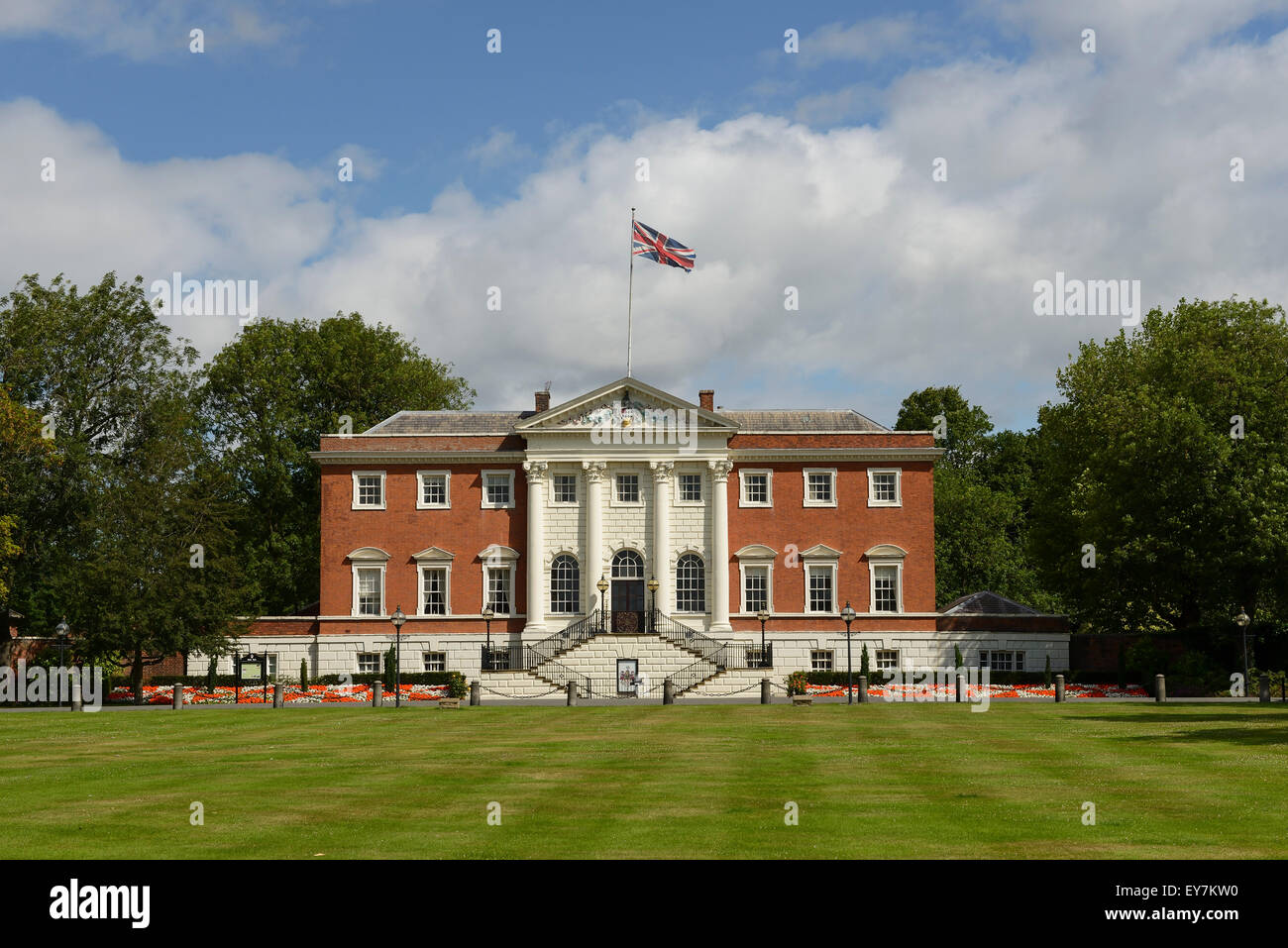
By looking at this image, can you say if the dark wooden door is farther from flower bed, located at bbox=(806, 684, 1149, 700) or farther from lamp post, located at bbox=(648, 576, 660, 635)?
flower bed, located at bbox=(806, 684, 1149, 700)

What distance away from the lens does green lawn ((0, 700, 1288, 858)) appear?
14461mm

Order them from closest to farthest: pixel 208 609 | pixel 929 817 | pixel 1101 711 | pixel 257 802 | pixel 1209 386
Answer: pixel 929 817 → pixel 257 802 → pixel 1101 711 → pixel 208 609 → pixel 1209 386

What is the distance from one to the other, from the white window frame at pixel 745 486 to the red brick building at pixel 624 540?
2.5 inches

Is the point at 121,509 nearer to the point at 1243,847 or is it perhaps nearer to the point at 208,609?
the point at 208,609

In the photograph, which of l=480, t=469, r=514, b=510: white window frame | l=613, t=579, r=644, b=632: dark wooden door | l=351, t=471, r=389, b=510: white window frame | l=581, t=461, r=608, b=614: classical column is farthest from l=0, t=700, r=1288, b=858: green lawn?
l=480, t=469, r=514, b=510: white window frame

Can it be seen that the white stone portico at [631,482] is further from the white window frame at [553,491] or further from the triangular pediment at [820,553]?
the triangular pediment at [820,553]

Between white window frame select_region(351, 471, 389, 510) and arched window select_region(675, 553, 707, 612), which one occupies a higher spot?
white window frame select_region(351, 471, 389, 510)

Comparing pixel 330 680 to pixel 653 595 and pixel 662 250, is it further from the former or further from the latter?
pixel 662 250

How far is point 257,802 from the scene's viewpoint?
60.1 feet

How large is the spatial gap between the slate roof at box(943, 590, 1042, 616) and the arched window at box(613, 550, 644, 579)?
13.8 metres

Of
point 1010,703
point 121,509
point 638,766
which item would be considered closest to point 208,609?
point 121,509

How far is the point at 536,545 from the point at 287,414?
19.9 metres

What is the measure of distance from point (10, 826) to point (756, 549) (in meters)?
45.8

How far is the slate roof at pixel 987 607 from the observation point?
6056 cm
